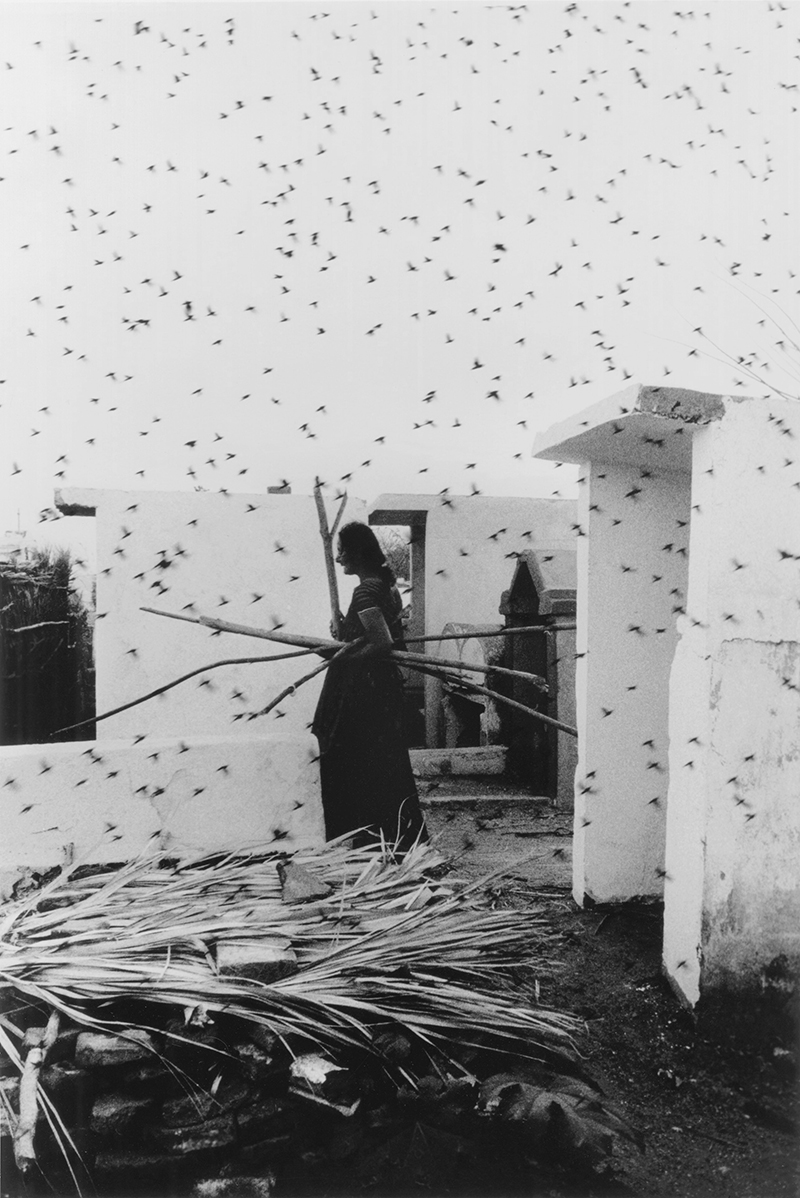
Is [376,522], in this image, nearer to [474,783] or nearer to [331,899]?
[474,783]

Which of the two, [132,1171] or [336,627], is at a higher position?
[336,627]

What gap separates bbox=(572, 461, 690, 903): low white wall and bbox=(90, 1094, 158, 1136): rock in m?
2.35

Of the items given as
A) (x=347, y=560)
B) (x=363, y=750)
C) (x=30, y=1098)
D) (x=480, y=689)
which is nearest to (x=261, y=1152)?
(x=30, y=1098)

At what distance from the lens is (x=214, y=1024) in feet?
7.90

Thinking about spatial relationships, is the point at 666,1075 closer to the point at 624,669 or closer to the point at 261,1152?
the point at 261,1152

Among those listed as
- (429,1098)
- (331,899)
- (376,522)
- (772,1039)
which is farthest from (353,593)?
(376,522)

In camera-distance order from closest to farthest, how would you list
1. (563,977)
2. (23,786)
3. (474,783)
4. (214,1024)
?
(214,1024) → (563,977) → (23,786) → (474,783)

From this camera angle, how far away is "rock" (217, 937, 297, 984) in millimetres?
2486

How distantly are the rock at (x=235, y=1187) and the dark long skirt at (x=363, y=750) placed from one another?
1797 millimetres

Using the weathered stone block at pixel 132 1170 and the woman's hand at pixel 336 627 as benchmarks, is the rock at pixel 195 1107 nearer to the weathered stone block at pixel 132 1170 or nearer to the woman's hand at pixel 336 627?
the weathered stone block at pixel 132 1170

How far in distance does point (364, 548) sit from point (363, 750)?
104cm

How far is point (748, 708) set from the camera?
9.75 ft

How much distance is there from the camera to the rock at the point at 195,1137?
2.33 metres

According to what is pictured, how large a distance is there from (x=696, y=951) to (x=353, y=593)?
2176 millimetres
